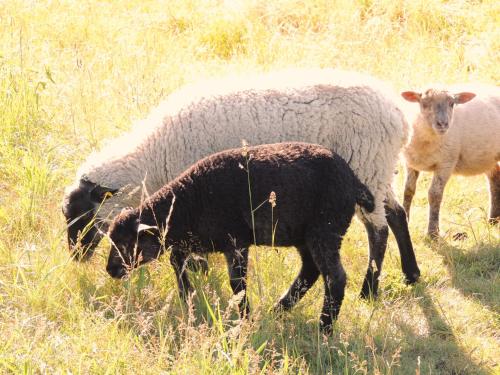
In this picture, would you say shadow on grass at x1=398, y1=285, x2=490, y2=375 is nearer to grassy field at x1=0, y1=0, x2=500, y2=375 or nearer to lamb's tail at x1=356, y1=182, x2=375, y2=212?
grassy field at x1=0, y1=0, x2=500, y2=375

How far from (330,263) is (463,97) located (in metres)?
2.48

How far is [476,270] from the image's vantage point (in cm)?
602

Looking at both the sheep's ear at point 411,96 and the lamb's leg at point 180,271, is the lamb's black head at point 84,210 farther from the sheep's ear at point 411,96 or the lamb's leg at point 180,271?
the sheep's ear at point 411,96

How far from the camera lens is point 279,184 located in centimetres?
470

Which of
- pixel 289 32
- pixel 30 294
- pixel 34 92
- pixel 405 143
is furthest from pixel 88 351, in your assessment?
pixel 289 32

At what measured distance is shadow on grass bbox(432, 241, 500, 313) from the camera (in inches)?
222

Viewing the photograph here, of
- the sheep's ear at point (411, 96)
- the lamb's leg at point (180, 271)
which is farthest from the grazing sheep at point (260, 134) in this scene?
the sheep's ear at point (411, 96)

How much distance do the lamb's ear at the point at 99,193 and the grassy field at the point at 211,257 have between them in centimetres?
37

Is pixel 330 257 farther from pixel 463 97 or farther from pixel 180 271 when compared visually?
pixel 463 97

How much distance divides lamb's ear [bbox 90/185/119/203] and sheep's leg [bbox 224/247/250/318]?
3.93 feet

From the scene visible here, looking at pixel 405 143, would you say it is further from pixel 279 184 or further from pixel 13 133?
pixel 13 133

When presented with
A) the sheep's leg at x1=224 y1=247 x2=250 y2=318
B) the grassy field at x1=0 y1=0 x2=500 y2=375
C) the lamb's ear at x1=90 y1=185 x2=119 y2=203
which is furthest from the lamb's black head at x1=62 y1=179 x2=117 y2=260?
the sheep's leg at x1=224 y1=247 x2=250 y2=318

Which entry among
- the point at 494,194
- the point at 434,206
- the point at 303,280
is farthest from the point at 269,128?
the point at 494,194

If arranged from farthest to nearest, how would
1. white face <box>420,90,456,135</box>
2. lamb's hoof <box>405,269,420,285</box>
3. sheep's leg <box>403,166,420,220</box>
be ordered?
sheep's leg <box>403,166,420,220</box> → white face <box>420,90,456,135</box> → lamb's hoof <box>405,269,420,285</box>
